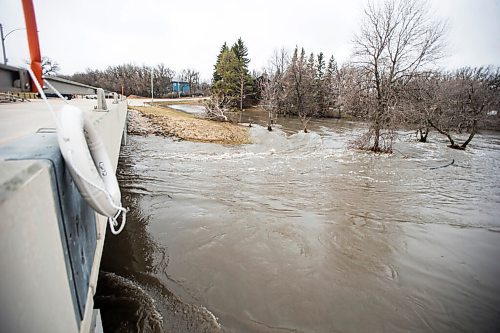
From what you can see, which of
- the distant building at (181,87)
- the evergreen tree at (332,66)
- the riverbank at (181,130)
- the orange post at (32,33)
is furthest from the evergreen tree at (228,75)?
the orange post at (32,33)

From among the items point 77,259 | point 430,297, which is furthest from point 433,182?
point 77,259

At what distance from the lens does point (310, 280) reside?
15.3ft

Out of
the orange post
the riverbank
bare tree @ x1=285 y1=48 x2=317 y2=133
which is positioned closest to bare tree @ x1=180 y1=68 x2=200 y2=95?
bare tree @ x1=285 y1=48 x2=317 y2=133

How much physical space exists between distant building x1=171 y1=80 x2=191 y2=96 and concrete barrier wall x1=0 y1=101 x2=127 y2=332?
80.0 m

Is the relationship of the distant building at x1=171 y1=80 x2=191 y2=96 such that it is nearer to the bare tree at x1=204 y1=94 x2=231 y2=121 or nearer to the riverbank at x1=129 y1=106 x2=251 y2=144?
the bare tree at x1=204 y1=94 x2=231 y2=121

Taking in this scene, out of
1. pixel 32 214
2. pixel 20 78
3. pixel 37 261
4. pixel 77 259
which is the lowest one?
pixel 77 259

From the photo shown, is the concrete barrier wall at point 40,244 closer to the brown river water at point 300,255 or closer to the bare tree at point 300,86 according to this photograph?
the brown river water at point 300,255

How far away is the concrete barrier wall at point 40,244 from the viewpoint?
914 mm

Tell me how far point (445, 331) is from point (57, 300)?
192 inches

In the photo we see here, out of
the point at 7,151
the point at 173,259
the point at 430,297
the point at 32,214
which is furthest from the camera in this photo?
the point at 173,259

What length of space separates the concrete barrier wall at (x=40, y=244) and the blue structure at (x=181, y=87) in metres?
80.0

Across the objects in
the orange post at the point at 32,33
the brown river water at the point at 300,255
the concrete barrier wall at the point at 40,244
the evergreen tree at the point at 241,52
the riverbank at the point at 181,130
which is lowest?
the brown river water at the point at 300,255

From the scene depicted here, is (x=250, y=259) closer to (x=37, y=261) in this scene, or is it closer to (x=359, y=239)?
(x=359, y=239)

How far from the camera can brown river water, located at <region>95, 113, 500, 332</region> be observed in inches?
153
